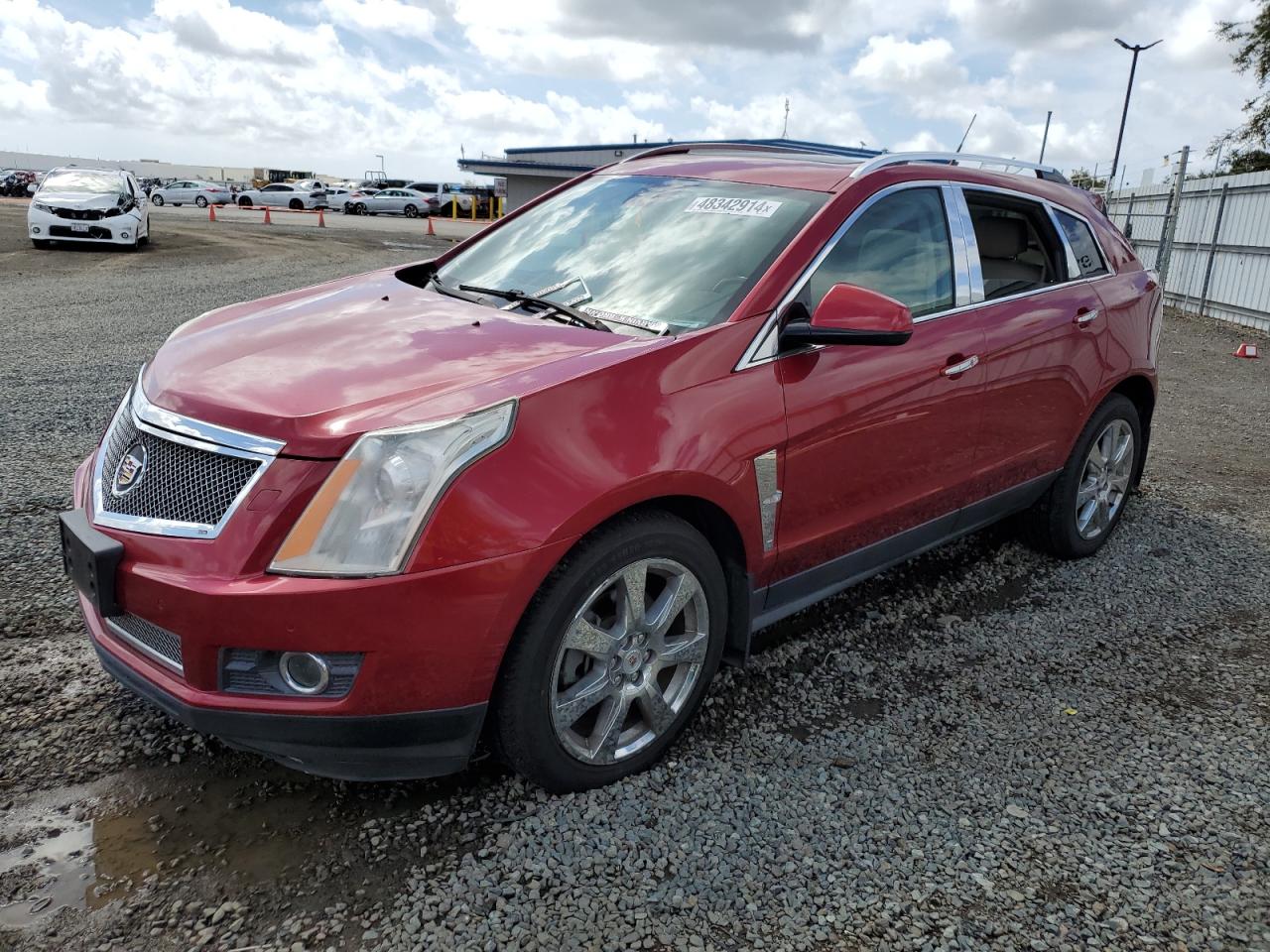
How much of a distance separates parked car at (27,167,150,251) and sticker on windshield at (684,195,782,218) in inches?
708

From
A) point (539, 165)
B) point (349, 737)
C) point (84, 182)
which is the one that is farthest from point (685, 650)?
point (539, 165)

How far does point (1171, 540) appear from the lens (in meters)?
5.19

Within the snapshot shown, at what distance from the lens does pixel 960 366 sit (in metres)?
3.63

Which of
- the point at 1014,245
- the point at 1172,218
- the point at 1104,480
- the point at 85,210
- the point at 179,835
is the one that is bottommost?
the point at 179,835

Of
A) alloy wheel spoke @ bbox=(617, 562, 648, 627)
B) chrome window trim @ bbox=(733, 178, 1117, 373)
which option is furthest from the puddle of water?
chrome window trim @ bbox=(733, 178, 1117, 373)

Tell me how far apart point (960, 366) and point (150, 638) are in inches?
112

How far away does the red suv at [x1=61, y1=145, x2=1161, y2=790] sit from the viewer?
228 centimetres

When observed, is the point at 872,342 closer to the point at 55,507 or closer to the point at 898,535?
the point at 898,535

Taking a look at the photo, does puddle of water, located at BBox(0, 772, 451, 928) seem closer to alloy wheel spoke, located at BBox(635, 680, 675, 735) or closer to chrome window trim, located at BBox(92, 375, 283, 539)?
alloy wheel spoke, located at BBox(635, 680, 675, 735)

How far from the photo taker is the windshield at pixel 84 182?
718 inches

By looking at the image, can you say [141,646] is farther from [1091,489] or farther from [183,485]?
[1091,489]

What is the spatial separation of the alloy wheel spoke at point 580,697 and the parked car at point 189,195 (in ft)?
170

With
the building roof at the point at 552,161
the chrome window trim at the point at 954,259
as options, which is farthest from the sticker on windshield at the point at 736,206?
the building roof at the point at 552,161

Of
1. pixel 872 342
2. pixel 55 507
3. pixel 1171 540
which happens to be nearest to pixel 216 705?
→ pixel 872 342
